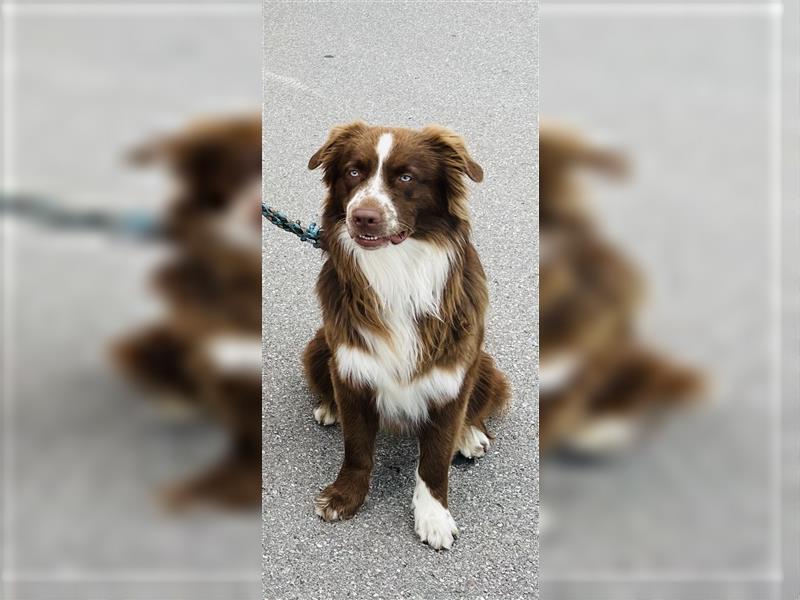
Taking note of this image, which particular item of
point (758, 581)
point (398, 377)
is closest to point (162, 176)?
point (398, 377)

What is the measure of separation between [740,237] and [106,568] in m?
1.45

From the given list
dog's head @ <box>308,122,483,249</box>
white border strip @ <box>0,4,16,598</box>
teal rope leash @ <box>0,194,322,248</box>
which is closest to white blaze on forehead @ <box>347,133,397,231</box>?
dog's head @ <box>308,122,483,249</box>

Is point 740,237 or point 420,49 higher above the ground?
point 420,49

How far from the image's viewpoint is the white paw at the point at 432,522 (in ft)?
5.38

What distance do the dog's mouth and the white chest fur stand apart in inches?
1.2

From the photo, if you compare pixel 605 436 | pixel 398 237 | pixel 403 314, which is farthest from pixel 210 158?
pixel 605 436

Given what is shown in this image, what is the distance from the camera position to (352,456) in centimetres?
170

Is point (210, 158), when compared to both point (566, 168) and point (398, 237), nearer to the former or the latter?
point (398, 237)

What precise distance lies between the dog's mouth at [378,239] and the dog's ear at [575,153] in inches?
16.9

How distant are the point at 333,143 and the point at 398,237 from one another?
0.26 meters

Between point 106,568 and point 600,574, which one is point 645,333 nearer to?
point 600,574

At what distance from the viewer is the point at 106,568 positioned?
1.35 metres

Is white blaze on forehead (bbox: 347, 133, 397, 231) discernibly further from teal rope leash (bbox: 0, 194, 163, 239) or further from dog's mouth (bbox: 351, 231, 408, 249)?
teal rope leash (bbox: 0, 194, 163, 239)

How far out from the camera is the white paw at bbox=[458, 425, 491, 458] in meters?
1.76
